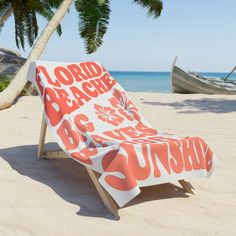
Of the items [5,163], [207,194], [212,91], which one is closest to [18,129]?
[5,163]

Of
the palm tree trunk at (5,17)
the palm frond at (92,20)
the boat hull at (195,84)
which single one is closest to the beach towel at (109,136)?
the palm frond at (92,20)

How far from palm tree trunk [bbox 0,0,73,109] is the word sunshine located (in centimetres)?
449

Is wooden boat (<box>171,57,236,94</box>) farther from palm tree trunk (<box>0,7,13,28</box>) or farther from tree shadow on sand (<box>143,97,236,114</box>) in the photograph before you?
palm tree trunk (<box>0,7,13,28</box>)

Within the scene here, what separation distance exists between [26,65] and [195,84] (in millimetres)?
7315

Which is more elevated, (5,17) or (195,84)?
(5,17)

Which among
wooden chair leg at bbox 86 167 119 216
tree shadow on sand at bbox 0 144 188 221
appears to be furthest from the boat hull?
wooden chair leg at bbox 86 167 119 216

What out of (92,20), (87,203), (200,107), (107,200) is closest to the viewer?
(107,200)

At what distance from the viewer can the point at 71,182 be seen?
357 cm

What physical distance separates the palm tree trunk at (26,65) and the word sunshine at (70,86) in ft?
14.7

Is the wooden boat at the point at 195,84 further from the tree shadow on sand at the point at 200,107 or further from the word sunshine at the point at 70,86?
the word sunshine at the point at 70,86

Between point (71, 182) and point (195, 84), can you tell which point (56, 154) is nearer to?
point (71, 182)

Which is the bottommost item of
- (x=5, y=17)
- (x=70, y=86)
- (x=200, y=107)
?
(x=200, y=107)

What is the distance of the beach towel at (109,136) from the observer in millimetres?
2922

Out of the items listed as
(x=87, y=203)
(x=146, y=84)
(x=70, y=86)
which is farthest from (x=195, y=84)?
(x=146, y=84)
